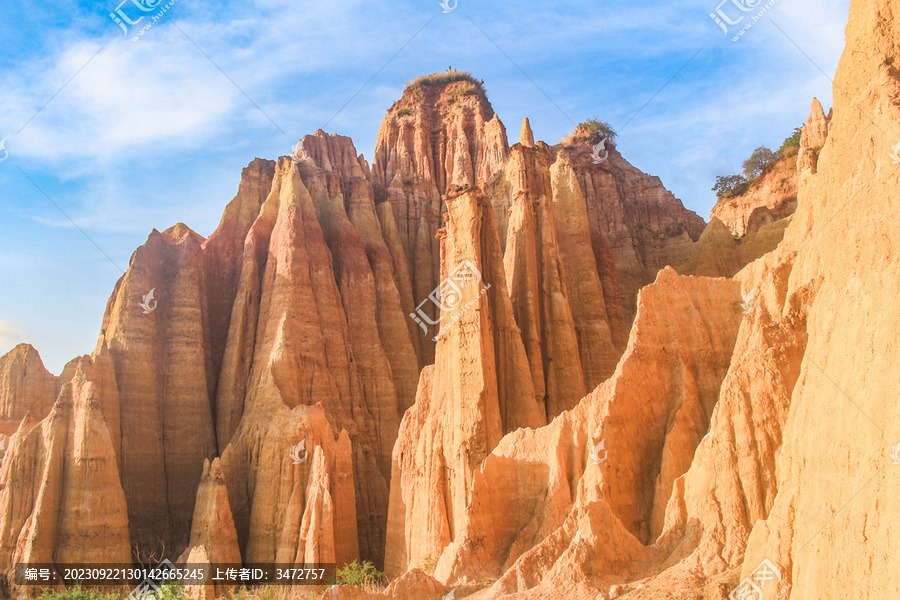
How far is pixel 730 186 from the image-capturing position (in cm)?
5106

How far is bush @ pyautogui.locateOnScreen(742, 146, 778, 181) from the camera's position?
1928 inches

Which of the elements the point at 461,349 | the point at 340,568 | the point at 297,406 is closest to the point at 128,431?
the point at 297,406

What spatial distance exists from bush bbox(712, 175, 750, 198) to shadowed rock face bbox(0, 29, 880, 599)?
2.88 metres

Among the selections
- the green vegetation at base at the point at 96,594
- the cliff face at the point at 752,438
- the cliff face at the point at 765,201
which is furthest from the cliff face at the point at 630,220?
the green vegetation at base at the point at 96,594

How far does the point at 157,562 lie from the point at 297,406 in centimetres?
794

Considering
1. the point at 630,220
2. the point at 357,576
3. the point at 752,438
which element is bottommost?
the point at 357,576

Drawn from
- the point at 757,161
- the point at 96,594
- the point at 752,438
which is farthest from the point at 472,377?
the point at 757,161

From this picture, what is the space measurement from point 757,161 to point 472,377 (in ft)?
107

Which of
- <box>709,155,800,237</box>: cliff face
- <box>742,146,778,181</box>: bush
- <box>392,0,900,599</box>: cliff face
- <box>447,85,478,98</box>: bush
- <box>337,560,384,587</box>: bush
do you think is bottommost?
<box>337,560,384,587</box>: bush

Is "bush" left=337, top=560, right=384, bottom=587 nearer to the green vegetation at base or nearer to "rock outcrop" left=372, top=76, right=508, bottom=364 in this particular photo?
the green vegetation at base

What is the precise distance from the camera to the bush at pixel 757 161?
49.0 meters

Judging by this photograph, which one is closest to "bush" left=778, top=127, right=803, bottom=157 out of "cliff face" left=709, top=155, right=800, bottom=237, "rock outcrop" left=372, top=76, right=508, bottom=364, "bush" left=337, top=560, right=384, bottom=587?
"cliff face" left=709, top=155, right=800, bottom=237

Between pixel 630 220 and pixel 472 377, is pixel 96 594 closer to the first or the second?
pixel 472 377

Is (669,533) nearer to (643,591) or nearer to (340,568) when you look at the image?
(643,591)
